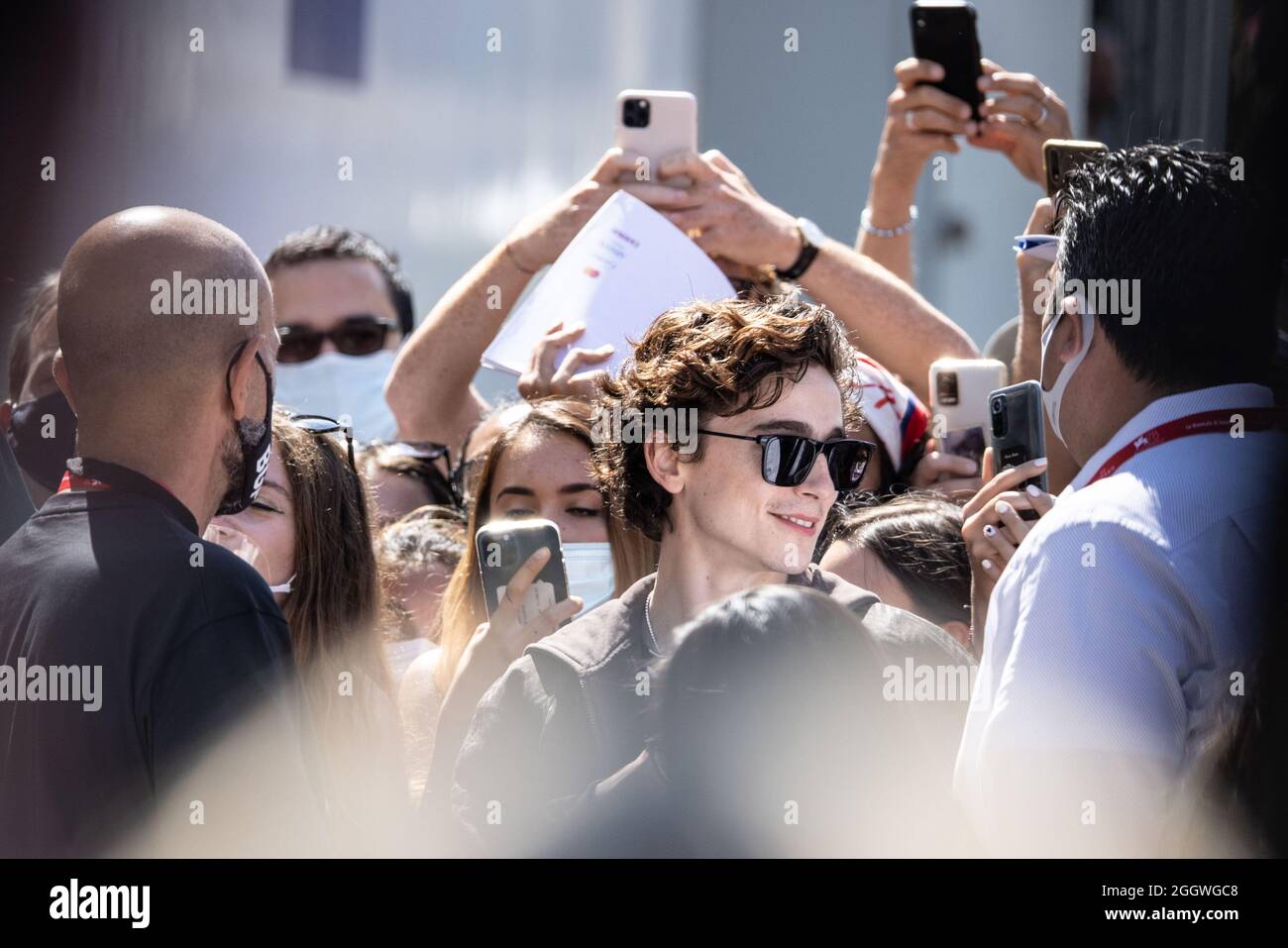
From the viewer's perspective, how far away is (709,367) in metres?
2.51

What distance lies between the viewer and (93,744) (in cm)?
190

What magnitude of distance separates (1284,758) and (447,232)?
3929 millimetres

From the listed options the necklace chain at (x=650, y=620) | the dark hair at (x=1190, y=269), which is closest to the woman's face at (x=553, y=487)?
the necklace chain at (x=650, y=620)

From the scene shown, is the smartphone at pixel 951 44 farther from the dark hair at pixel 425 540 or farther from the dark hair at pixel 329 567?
the dark hair at pixel 329 567

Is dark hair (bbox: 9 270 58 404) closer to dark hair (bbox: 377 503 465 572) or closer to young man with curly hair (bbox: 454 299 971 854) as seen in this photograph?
dark hair (bbox: 377 503 465 572)

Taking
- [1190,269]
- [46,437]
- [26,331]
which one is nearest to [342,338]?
[26,331]

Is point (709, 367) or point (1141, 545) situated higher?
point (709, 367)

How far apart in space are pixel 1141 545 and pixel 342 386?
2.87 metres

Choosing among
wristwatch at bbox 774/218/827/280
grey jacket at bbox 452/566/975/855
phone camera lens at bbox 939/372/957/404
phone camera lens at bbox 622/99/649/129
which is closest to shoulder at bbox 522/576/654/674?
grey jacket at bbox 452/566/975/855

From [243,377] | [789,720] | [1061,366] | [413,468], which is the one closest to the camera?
[789,720]

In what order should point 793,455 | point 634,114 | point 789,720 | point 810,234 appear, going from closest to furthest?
point 789,720
point 793,455
point 634,114
point 810,234

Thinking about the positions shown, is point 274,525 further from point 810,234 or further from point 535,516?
point 810,234

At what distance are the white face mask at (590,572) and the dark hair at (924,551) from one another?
51 cm

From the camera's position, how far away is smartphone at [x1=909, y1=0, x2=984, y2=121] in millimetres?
3629
